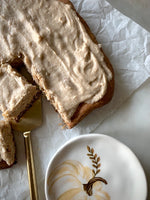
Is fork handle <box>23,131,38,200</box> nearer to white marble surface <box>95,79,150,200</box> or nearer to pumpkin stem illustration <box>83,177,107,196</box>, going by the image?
pumpkin stem illustration <box>83,177,107,196</box>

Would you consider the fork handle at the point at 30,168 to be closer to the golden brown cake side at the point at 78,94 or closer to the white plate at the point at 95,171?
the white plate at the point at 95,171

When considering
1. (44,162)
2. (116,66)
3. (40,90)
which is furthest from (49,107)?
(116,66)

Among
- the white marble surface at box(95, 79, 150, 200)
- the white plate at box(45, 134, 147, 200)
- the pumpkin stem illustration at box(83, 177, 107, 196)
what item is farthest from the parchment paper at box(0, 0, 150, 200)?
the pumpkin stem illustration at box(83, 177, 107, 196)

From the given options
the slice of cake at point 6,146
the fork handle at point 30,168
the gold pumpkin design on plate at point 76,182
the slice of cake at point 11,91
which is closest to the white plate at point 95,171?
the gold pumpkin design on plate at point 76,182

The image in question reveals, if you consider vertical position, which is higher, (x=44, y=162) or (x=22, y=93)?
(x=22, y=93)

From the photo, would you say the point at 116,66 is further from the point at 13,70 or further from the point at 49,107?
the point at 13,70

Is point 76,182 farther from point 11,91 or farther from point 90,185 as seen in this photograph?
point 11,91
